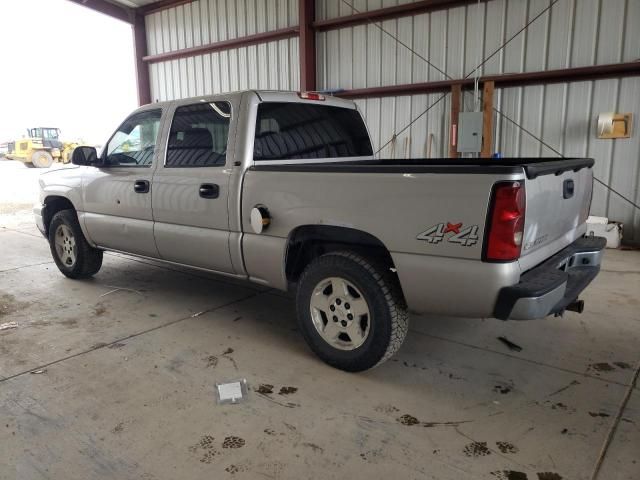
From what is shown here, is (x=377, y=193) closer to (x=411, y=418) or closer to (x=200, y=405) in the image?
(x=411, y=418)

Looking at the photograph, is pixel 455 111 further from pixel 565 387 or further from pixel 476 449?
pixel 476 449

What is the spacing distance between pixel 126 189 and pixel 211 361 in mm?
1950

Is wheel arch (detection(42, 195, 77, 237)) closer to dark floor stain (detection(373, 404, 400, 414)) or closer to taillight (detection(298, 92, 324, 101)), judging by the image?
taillight (detection(298, 92, 324, 101))

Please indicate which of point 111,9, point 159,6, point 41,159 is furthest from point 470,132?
point 41,159

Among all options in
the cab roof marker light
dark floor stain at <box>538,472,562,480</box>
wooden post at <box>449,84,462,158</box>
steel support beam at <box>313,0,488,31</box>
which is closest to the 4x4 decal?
dark floor stain at <box>538,472,562,480</box>

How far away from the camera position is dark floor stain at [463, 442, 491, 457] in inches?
93.7

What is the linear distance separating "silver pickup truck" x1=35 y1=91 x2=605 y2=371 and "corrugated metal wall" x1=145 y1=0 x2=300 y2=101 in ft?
22.8

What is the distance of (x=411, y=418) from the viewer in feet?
8.89

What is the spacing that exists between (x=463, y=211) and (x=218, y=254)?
2008 mm

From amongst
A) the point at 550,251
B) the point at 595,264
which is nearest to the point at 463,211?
the point at 550,251

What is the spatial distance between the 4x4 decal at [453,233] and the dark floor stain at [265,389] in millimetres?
1303

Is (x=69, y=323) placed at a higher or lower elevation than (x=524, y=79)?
lower

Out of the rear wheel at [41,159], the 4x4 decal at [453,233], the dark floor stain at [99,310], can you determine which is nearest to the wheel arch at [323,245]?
the 4x4 decal at [453,233]

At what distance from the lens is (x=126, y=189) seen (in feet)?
14.7
